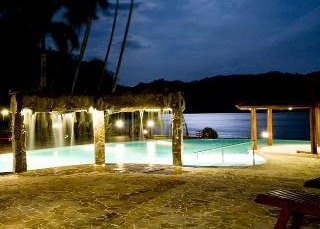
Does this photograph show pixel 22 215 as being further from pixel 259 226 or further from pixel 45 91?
pixel 45 91

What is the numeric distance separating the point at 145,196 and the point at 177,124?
198 inches

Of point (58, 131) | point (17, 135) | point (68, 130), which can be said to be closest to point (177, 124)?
point (17, 135)

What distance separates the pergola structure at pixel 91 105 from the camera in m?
12.9

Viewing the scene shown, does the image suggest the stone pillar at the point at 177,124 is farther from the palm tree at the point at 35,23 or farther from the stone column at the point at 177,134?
the palm tree at the point at 35,23

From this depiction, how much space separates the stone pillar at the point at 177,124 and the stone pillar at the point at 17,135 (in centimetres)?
603

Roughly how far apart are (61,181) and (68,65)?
89.8 ft

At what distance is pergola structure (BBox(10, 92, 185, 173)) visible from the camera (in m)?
12.9

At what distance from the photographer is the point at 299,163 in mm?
14047

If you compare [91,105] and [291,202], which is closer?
[291,202]

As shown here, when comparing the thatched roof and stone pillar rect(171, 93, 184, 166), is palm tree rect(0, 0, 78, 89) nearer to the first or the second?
the thatched roof

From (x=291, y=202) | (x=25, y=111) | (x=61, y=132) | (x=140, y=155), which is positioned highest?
(x=25, y=111)

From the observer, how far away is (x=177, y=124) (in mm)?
13484

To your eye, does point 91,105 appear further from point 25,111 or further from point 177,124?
point 177,124

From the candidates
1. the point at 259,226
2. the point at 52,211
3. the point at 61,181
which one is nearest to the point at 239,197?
the point at 259,226
